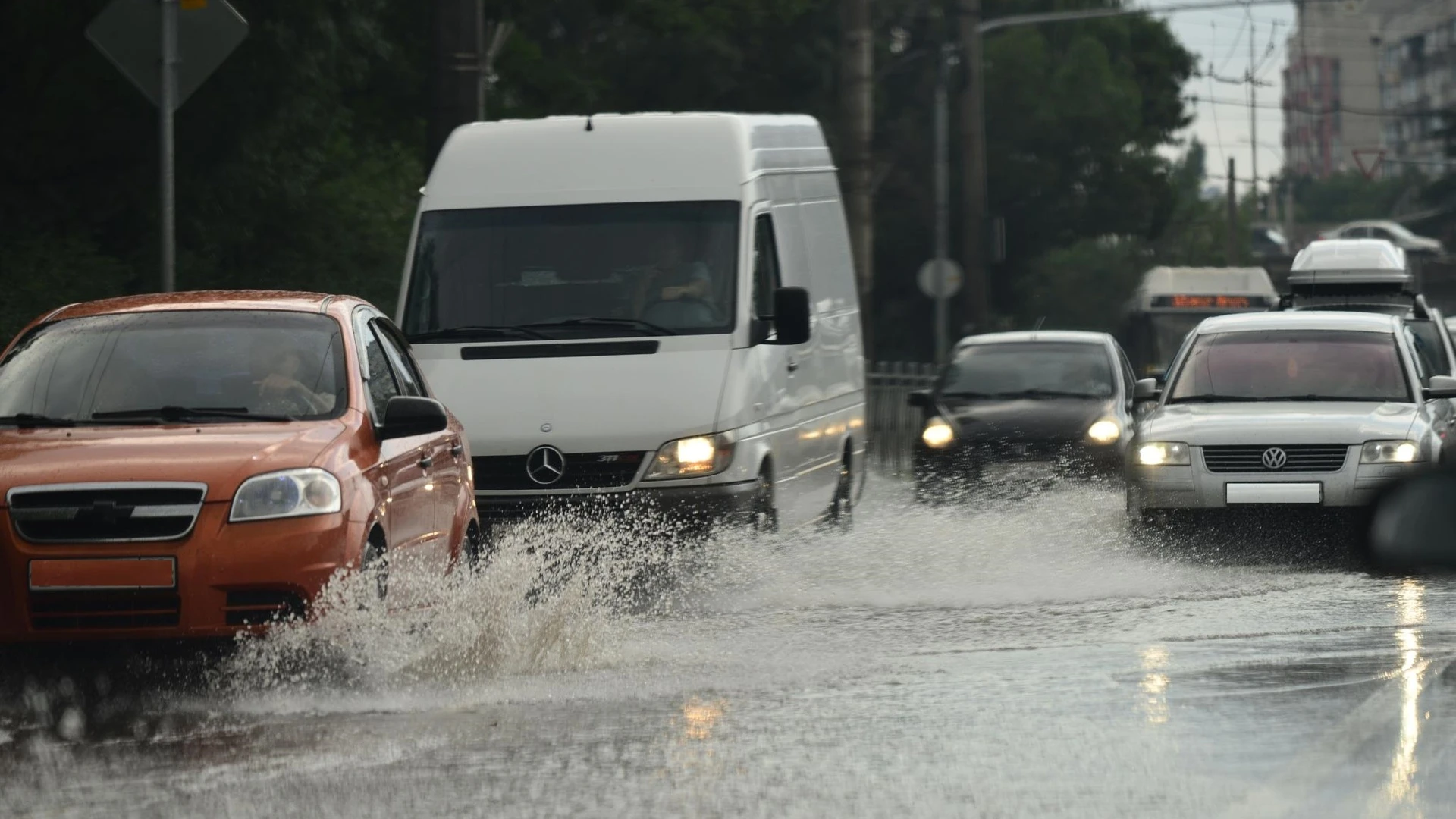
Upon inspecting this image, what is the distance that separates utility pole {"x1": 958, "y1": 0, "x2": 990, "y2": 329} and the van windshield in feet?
84.6

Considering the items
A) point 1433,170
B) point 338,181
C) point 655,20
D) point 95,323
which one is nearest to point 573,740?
point 95,323

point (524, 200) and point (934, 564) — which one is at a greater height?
point (524, 200)

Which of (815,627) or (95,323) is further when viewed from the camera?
(815,627)

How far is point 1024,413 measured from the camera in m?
20.2

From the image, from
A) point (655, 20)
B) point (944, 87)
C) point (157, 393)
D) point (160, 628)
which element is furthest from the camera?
point (944, 87)

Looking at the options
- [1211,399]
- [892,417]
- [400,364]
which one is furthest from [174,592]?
[892,417]

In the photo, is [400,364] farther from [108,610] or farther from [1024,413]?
[1024,413]

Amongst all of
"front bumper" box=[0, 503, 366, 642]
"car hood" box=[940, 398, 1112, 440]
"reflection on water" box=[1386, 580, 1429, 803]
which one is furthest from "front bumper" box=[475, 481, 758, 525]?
"car hood" box=[940, 398, 1112, 440]

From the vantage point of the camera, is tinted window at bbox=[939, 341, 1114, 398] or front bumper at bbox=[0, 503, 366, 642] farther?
tinted window at bbox=[939, 341, 1114, 398]

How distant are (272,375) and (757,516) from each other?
415 cm

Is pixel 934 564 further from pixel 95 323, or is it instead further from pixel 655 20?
pixel 655 20

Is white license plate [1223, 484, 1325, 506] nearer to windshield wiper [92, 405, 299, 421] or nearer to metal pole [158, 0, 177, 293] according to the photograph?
metal pole [158, 0, 177, 293]

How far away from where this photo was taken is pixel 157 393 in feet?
31.4

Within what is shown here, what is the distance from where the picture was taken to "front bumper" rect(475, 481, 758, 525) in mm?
12750
